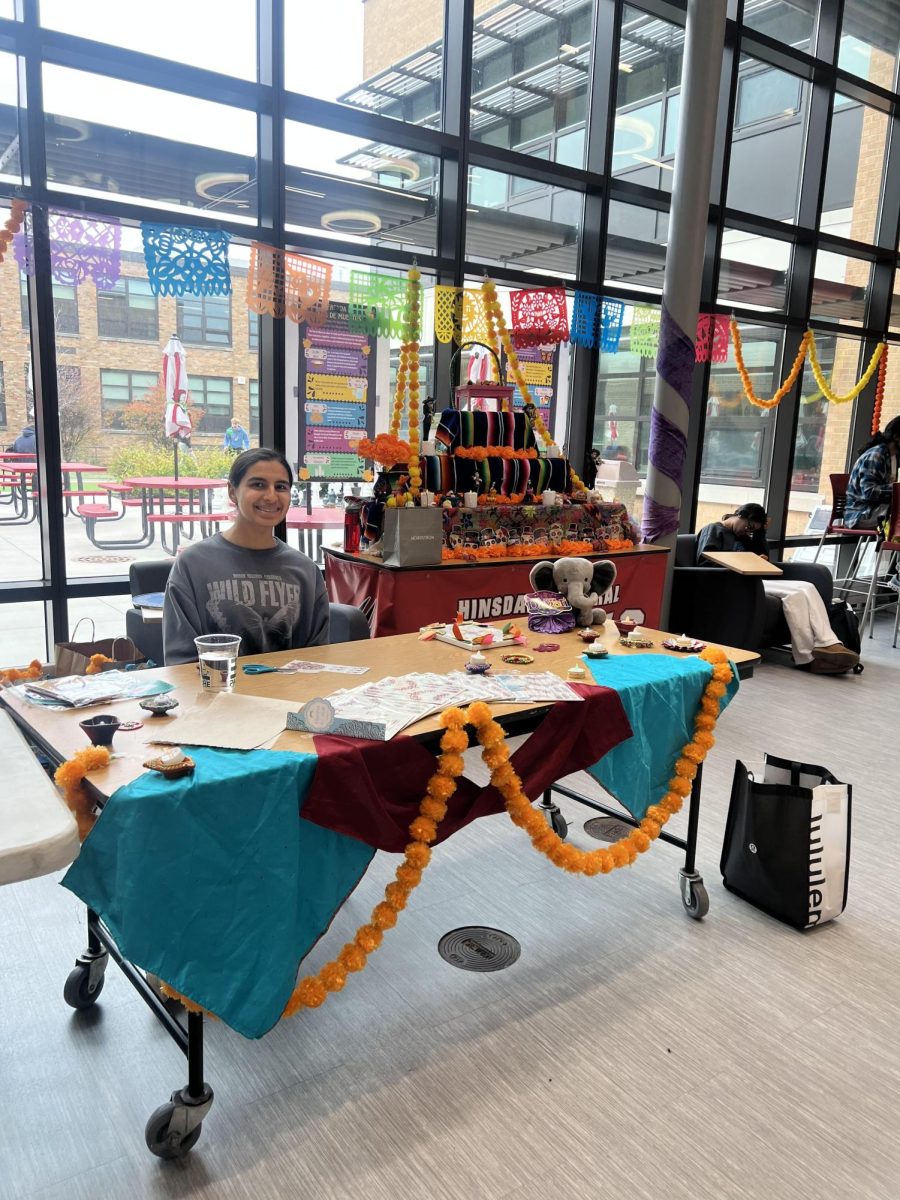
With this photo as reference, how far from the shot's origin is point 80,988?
200 centimetres

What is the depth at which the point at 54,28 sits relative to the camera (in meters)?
3.72

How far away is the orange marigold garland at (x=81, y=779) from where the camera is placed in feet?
4.91

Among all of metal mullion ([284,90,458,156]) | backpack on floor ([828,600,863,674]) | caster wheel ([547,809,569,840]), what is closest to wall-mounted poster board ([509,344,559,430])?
metal mullion ([284,90,458,156])

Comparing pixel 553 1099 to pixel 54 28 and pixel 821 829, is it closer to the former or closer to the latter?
pixel 821 829

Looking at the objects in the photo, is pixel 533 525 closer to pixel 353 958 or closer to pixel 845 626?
pixel 845 626

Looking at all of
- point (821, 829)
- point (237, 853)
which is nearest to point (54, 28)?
point (237, 853)

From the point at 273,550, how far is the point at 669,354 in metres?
3.70

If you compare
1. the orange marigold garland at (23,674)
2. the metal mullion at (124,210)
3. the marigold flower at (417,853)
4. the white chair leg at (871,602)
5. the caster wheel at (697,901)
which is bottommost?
the caster wheel at (697,901)

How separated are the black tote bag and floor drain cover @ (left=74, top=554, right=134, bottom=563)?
3285 mm

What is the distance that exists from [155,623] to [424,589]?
1245 millimetres

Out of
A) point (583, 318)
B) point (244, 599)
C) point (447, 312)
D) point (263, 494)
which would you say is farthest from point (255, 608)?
point (583, 318)

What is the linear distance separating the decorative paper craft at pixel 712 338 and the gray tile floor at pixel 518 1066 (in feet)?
15.3

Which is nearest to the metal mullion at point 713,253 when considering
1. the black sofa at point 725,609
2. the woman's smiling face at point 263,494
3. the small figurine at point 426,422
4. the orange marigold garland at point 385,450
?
the black sofa at point 725,609

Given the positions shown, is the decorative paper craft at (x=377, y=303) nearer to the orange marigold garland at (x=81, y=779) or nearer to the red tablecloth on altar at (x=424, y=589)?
the red tablecloth on altar at (x=424, y=589)
